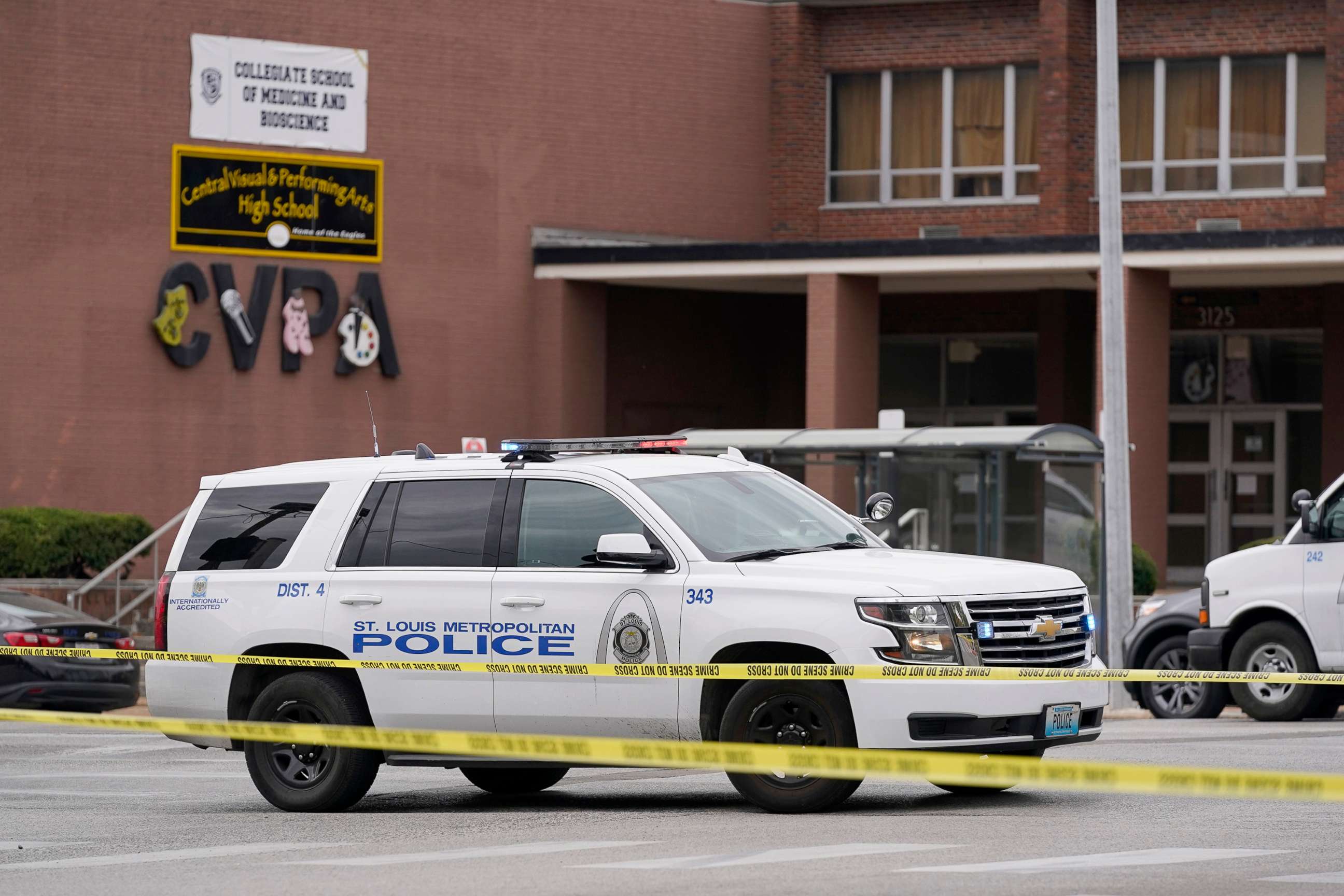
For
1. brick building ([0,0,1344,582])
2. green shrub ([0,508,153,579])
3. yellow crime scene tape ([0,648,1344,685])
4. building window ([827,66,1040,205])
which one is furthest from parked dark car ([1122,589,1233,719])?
building window ([827,66,1040,205])

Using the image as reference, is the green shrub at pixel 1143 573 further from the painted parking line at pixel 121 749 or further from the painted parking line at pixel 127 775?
the painted parking line at pixel 127 775

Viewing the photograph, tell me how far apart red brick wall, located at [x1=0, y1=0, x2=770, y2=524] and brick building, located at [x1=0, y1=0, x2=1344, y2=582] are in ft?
0.15

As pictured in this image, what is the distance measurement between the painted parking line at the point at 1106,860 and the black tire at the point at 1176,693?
838 cm

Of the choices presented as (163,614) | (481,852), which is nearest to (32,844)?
(163,614)

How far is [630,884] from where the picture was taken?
8.30 m

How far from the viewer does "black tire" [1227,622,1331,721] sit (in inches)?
641

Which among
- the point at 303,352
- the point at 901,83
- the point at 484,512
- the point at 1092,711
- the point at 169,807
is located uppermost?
the point at 901,83

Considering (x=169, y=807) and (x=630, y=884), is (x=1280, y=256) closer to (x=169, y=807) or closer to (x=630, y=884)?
(x=169, y=807)

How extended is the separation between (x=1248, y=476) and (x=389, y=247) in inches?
547

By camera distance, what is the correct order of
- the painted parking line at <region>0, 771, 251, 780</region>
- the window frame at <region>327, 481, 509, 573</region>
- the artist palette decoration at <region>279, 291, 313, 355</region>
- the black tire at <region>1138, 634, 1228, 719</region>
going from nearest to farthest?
the window frame at <region>327, 481, 509, 573</region> → the painted parking line at <region>0, 771, 251, 780</region> → the black tire at <region>1138, 634, 1228, 719</region> → the artist palette decoration at <region>279, 291, 313, 355</region>

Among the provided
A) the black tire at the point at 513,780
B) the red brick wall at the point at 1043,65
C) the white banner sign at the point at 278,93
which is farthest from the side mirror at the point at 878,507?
the red brick wall at the point at 1043,65

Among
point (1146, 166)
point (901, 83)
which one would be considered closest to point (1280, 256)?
point (1146, 166)

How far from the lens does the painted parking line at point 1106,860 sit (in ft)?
28.0

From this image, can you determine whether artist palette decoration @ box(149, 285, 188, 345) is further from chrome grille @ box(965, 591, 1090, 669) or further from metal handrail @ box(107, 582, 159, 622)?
chrome grille @ box(965, 591, 1090, 669)
